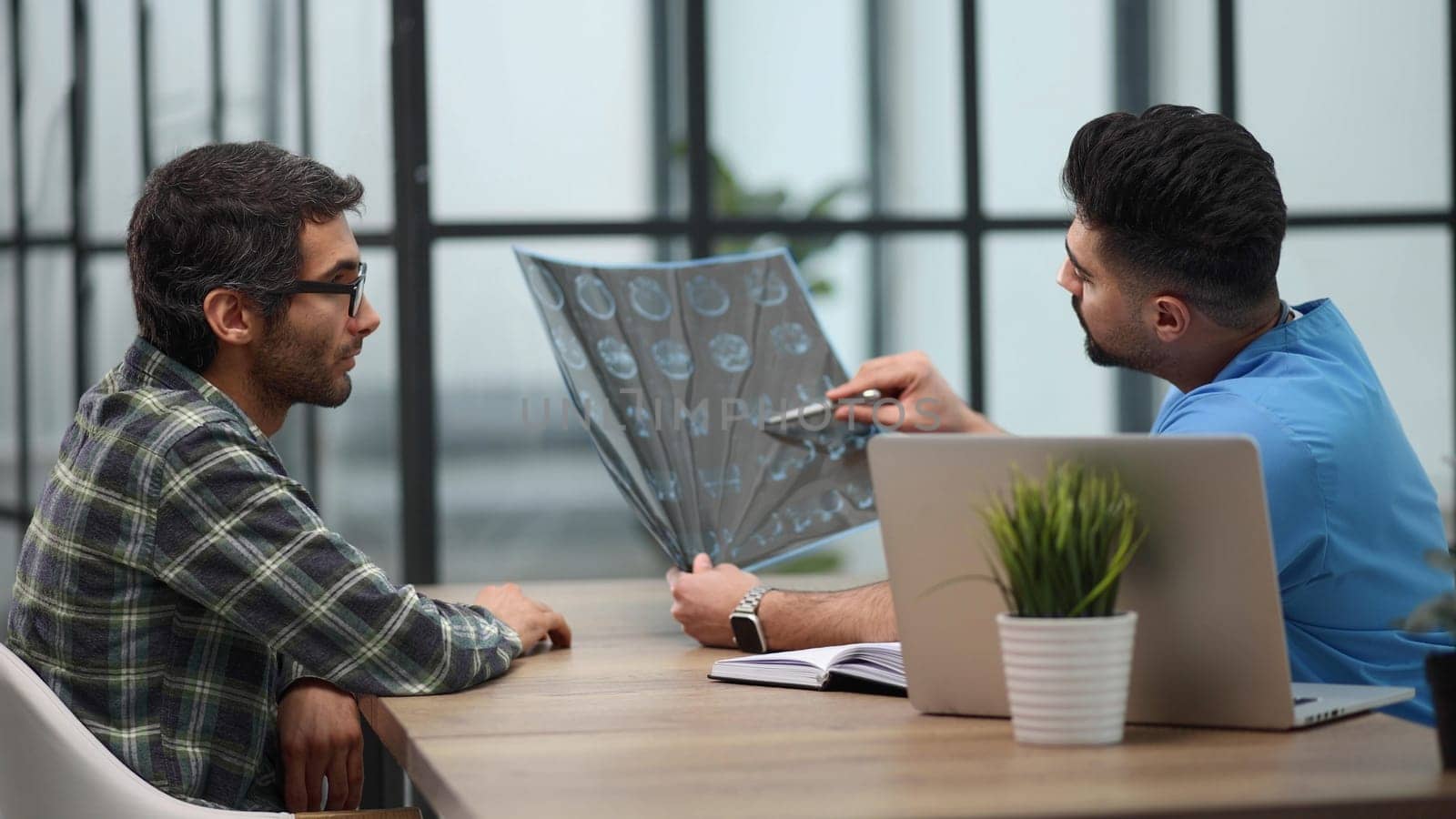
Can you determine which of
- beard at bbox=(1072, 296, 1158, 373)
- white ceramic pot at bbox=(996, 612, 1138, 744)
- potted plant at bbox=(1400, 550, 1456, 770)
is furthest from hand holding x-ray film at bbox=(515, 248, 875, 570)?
potted plant at bbox=(1400, 550, 1456, 770)

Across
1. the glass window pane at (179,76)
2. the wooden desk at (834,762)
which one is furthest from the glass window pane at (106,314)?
the wooden desk at (834,762)

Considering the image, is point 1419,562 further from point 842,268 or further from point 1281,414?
point 842,268

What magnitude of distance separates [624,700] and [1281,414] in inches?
28.8

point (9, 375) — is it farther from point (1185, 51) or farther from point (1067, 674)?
point (1067, 674)

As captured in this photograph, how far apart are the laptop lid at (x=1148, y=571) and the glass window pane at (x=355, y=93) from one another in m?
2.94

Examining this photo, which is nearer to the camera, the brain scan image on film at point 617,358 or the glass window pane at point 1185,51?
the brain scan image on film at point 617,358

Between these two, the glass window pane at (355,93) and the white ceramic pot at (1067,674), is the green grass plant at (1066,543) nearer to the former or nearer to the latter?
the white ceramic pot at (1067,674)

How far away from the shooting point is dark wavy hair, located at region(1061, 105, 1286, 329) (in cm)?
171

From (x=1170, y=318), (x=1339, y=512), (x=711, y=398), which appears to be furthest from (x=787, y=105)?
(x=1339, y=512)

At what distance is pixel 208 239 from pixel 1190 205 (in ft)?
3.68

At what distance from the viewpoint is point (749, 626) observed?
190cm

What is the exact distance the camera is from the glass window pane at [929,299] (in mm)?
4254

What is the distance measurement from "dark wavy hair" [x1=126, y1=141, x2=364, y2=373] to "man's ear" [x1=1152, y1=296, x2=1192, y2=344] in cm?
100

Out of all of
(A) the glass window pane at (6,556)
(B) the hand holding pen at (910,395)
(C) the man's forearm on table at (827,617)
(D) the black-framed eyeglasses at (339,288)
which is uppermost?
(D) the black-framed eyeglasses at (339,288)
